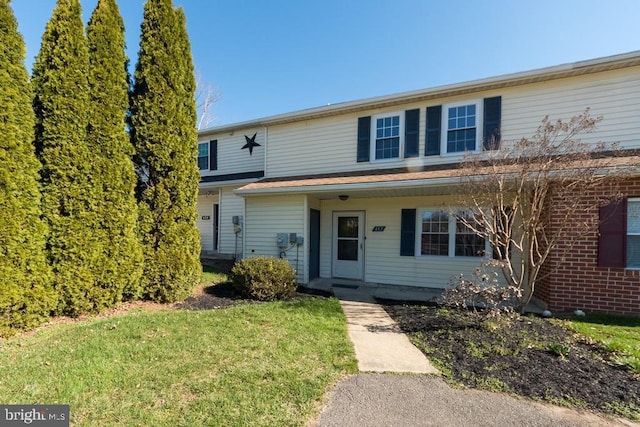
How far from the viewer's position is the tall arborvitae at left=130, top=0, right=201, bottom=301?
231 inches

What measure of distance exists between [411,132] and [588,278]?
5.09 m

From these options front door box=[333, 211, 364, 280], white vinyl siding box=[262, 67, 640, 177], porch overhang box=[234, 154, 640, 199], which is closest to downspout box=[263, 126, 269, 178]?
porch overhang box=[234, 154, 640, 199]

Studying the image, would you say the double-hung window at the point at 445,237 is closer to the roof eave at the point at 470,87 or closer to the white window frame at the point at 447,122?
the white window frame at the point at 447,122

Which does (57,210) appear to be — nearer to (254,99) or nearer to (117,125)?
(117,125)

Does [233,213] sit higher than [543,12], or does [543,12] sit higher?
[543,12]

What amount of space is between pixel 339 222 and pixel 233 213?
15.9 feet

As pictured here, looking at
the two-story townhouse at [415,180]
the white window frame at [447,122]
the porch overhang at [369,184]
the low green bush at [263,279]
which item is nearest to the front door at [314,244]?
the two-story townhouse at [415,180]

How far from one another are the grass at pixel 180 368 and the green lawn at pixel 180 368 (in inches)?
0.4

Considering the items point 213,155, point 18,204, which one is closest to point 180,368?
point 18,204

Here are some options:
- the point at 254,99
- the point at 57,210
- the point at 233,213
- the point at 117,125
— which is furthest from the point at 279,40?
the point at 57,210

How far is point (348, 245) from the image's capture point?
896cm

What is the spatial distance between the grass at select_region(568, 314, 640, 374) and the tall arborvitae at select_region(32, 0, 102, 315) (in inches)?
312

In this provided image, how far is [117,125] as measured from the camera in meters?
5.40

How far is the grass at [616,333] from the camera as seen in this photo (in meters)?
3.66
